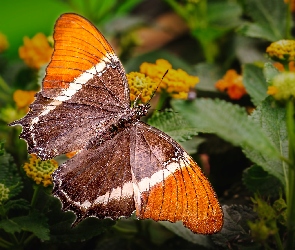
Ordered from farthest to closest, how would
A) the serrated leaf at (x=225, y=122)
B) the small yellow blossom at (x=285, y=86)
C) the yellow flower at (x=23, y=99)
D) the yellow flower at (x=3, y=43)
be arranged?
the yellow flower at (x=3, y=43) < the yellow flower at (x=23, y=99) < the small yellow blossom at (x=285, y=86) < the serrated leaf at (x=225, y=122)

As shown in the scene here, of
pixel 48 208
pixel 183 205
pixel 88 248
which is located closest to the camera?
pixel 183 205

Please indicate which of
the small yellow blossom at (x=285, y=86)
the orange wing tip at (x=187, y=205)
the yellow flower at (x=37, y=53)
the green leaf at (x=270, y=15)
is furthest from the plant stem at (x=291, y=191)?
Result: the yellow flower at (x=37, y=53)

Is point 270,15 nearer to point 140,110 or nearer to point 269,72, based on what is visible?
point 269,72

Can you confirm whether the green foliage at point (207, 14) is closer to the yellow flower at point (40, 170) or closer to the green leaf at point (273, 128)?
the green leaf at point (273, 128)

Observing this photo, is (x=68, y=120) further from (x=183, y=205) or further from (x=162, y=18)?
(x=162, y=18)

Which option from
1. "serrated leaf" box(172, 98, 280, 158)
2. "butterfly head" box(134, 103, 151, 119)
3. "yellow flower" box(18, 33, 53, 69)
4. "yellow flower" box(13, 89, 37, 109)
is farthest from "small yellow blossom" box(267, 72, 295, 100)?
"yellow flower" box(18, 33, 53, 69)

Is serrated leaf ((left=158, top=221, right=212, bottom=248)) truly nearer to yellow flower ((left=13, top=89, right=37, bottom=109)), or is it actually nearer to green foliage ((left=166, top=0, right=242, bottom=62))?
yellow flower ((left=13, top=89, right=37, bottom=109))

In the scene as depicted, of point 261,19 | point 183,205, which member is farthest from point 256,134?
point 261,19
